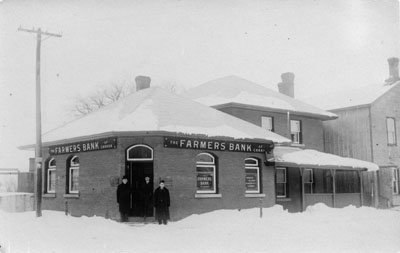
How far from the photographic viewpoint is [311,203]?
24.6 m

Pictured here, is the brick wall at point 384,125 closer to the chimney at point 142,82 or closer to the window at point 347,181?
the window at point 347,181

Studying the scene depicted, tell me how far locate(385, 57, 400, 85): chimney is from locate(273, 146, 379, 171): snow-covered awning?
317 inches

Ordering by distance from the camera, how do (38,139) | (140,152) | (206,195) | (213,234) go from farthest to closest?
(206,195), (38,139), (140,152), (213,234)

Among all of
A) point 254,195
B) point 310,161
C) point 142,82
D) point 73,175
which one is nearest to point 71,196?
point 73,175

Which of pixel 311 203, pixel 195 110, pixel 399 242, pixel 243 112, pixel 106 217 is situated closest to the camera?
pixel 399 242

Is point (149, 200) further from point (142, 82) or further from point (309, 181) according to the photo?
point (309, 181)

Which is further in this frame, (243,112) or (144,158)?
(243,112)

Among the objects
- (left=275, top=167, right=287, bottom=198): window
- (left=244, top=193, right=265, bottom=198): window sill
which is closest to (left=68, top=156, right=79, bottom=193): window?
(left=244, top=193, right=265, bottom=198): window sill

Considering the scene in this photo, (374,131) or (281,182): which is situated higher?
(374,131)

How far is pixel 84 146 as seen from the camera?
2028cm

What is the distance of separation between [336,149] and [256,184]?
1076cm

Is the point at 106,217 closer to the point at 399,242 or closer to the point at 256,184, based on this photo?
the point at 256,184

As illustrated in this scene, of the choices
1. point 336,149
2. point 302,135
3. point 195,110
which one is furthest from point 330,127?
point 195,110

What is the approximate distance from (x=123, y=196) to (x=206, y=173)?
12.5 ft
